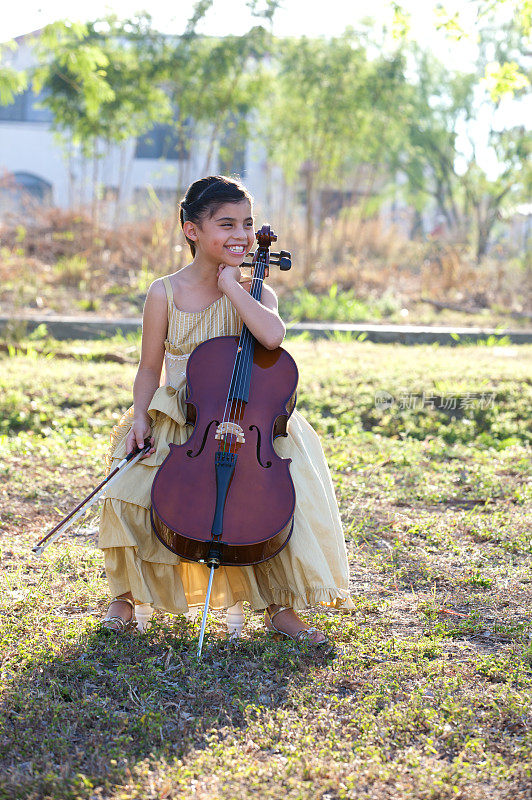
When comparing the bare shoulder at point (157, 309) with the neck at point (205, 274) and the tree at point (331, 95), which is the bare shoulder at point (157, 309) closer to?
the neck at point (205, 274)

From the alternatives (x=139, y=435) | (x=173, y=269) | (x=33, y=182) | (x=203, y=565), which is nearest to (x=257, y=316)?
(x=139, y=435)

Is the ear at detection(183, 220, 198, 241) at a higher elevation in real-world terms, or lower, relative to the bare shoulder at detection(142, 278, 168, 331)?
higher

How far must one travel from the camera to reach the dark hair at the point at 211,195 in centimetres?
275

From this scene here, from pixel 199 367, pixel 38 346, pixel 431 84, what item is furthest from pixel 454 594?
pixel 431 84

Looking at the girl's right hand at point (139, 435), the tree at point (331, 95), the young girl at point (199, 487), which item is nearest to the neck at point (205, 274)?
the young girl at point (199, 487)

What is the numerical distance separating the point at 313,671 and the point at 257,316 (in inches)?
42.2

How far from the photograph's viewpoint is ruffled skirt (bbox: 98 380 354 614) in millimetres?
2473

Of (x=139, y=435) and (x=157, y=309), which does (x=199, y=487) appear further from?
(x=157, y=309)

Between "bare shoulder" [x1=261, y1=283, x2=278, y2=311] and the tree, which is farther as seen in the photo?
the tree

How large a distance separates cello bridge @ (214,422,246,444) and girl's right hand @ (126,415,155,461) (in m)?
0.29

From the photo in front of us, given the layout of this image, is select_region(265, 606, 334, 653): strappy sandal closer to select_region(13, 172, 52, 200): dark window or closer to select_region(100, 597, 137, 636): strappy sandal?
select_region(100, 597, 137, 636): strappy sandal

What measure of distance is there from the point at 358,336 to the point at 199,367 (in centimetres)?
580

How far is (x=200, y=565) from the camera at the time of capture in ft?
8.42

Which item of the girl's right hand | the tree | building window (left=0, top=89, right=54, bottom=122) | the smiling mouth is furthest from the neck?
building window (left=0, top=89, right=54, bottom=122)
